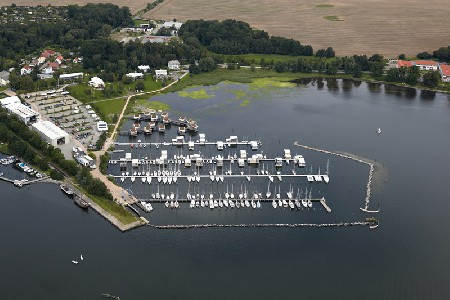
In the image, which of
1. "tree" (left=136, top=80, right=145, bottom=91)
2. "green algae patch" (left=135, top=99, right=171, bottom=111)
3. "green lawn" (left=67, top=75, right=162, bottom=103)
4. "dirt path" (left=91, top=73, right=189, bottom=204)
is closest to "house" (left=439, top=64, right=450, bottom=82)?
"green algae patch" (left=135, top=99, right=171, bottom=111)

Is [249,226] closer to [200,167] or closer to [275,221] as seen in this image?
[275,221]

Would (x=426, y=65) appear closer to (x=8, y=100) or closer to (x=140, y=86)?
(x=140, y=86)

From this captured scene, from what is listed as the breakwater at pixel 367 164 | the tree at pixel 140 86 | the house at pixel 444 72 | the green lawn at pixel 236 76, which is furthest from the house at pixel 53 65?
the house at pixel 444 72

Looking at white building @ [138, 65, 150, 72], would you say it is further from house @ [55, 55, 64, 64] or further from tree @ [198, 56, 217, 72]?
house @ [55, 55, 64, 64]

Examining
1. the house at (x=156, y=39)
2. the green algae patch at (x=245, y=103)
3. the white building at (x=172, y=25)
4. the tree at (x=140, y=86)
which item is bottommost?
the green algae patch at (x=245, y=103)

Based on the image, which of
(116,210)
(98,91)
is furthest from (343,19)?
(116,210)

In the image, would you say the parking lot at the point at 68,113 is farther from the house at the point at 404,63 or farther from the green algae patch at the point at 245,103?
the house at the point at 404,63
